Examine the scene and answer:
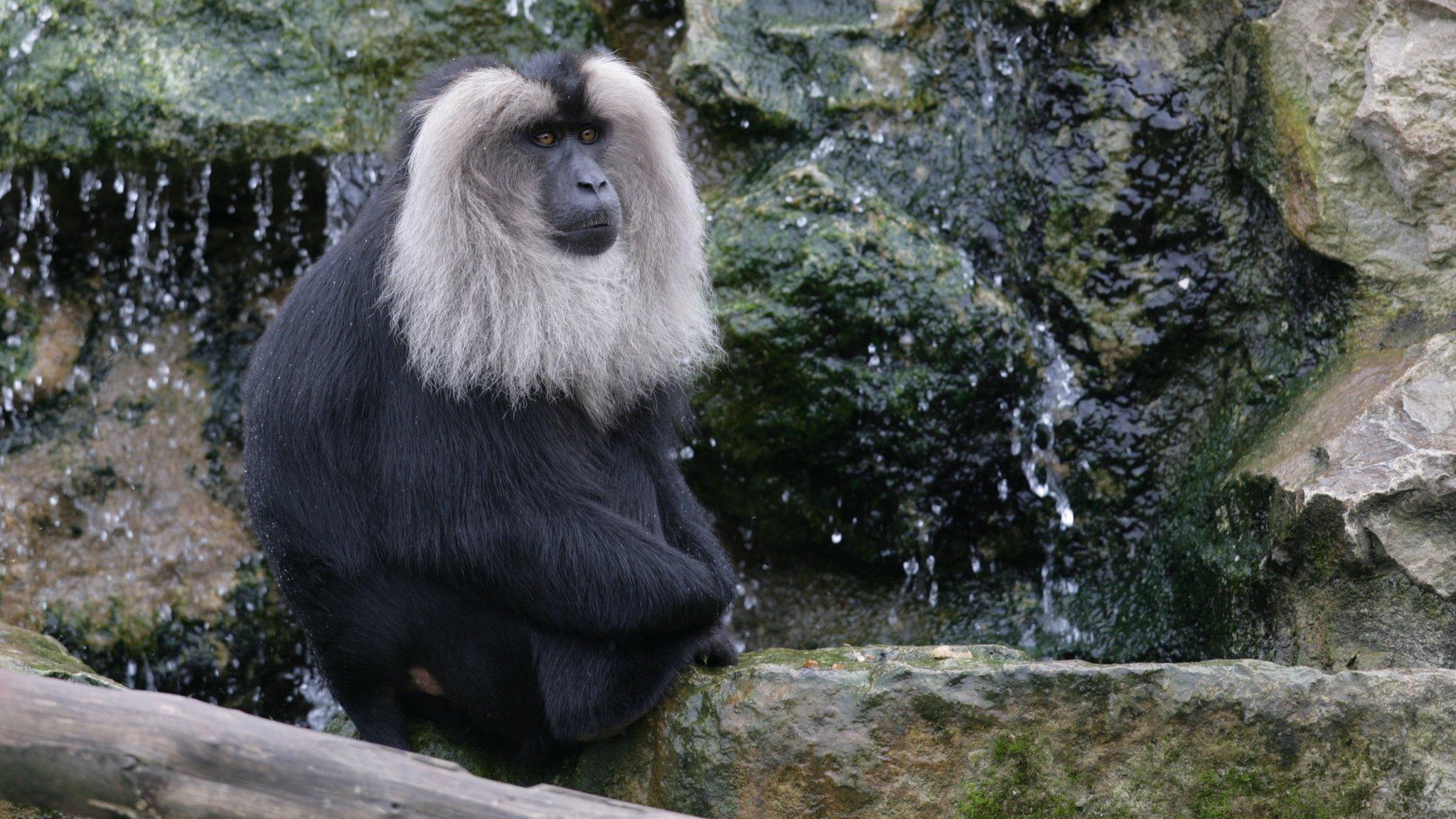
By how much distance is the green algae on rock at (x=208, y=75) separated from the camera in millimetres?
5656

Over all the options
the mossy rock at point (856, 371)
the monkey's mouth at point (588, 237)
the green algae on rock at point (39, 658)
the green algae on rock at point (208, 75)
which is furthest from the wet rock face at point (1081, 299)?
the green algae on rock at point (39, 658)

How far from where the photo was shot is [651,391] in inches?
150

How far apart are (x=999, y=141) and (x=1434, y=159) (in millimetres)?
1807

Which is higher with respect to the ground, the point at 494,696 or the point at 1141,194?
the point at 1141,194

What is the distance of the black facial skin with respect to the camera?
3.51 meters

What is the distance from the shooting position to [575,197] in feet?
11.6

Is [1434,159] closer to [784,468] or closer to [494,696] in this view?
[784,468]

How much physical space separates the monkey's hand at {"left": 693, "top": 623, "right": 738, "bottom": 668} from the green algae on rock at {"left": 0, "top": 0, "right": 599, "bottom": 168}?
3171 millimetres

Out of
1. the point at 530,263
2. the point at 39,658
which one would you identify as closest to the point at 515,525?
the point at 530,263

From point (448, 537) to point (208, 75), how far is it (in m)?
3.33

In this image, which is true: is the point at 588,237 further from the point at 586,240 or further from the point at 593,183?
the point at 593,183

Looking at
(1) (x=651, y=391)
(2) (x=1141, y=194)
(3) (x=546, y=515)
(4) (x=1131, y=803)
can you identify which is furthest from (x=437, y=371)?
(2) (x=1141, y=194)

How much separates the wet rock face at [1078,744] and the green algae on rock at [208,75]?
11.9ft

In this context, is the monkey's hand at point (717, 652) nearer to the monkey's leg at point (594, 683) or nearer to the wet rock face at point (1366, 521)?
the monkey's leg at point (594, 683)
